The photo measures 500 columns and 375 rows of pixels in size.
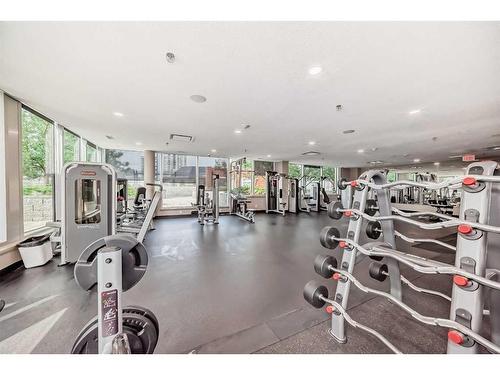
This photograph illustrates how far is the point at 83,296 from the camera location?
6.79ft

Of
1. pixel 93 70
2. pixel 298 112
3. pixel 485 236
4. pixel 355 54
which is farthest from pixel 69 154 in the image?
pixel 485 236

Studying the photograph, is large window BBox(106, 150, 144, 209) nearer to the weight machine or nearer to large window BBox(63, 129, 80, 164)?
large window BBox(63, 129, 80, 164)

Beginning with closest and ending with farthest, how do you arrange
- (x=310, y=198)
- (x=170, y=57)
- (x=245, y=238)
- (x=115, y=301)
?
1. (x=115, y=301)
2. (x=170, y=57)
3. (x=245, y=238)
4. (x=310, y=198)

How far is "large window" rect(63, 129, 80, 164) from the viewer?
427cm

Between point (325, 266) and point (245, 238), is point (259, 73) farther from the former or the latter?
point (245, 238)

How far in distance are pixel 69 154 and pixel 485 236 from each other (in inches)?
259

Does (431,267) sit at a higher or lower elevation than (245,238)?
higher

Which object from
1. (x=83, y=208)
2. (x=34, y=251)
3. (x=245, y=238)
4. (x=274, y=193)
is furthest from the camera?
(x=274, y=193)

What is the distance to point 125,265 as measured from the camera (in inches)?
36.3

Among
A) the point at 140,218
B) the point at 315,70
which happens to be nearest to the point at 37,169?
the point at 140,218

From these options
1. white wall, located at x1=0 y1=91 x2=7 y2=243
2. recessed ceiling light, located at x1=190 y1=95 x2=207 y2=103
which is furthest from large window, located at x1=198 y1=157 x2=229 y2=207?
white wall, located at x1=0 y1=91 x2=7 y2=243

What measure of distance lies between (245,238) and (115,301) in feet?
12.0

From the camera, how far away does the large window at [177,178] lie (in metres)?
7.18

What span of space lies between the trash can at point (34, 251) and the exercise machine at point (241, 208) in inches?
187
